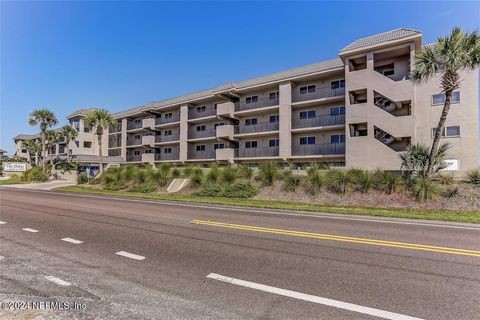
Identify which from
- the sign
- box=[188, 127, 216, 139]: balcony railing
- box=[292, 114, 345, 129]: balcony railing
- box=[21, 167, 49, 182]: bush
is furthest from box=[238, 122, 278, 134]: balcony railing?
the sign

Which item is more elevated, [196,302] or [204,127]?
[204,127]

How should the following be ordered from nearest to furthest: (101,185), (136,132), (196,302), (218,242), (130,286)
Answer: (196,302)
(130,286)
(218,242)
(101,185)
(136,132)

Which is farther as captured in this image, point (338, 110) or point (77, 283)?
point (338, 110)

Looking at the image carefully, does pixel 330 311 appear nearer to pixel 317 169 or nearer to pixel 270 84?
pixel 317 169

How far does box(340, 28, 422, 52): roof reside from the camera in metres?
22.8

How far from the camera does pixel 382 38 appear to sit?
2428 cm

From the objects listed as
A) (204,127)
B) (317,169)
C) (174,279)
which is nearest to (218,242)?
(174,279)

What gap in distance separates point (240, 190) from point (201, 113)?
73.3ft

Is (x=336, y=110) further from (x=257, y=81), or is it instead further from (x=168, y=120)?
(x=168, y=120)

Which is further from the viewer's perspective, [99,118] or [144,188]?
[99,118]

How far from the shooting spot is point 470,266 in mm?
5207

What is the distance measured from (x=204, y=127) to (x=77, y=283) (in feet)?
122

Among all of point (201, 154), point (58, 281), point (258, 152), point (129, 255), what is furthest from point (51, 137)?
point (58, 281)

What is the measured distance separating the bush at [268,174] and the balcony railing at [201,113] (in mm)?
19077
